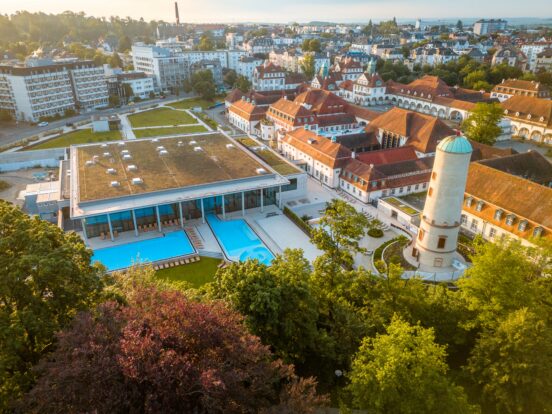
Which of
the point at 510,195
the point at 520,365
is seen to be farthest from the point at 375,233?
the point at 520,365

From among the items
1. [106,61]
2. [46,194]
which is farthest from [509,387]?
[106,61]

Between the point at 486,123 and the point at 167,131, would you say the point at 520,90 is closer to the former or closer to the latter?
the point at 486,123

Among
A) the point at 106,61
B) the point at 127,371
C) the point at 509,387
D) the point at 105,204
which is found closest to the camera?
the point at 127,371

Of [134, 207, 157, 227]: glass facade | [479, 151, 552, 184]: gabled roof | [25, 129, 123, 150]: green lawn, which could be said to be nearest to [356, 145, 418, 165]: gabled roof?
[479, 151, 552, 184]: gabled roof

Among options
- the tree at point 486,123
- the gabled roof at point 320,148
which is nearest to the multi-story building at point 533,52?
the tree at point 486,123

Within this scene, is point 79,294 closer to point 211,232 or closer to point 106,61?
point 211,232

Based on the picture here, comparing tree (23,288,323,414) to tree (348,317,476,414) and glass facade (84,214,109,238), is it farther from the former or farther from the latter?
glass facade (84,214,109,238)

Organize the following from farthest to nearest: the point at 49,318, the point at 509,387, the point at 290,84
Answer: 1. the point at 290,84
2. the point at 509,387
3. the point at 49,318
